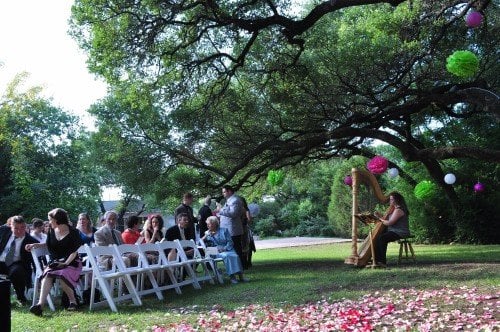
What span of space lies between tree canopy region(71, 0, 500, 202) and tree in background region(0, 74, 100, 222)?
1376cm

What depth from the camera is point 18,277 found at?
9.21 metres

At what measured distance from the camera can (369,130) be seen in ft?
43.3

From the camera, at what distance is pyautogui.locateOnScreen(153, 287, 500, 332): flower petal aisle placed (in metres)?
5.24

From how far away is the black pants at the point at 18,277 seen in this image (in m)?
9.12

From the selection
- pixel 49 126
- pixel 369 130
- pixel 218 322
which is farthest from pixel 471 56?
pixel 49 126

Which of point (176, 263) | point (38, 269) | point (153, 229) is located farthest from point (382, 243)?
point (38, 269)

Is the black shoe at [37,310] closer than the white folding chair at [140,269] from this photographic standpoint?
Yes

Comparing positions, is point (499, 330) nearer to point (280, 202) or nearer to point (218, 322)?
point (218, 322)

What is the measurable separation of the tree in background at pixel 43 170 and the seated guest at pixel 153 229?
57.3ft

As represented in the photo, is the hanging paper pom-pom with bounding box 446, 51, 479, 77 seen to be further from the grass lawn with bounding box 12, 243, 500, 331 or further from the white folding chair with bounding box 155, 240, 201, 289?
the white folding chair with bounding box 155, 240, 201, 289

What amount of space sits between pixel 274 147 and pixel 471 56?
20.5 feet

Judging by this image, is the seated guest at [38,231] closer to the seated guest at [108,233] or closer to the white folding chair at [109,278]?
the seated guest at [108,233]

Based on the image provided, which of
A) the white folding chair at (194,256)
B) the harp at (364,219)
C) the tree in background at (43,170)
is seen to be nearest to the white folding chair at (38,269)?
the white folding chair at (194,256)

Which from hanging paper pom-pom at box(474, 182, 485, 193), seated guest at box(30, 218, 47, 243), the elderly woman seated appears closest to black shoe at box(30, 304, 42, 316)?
the elderly woman seated
